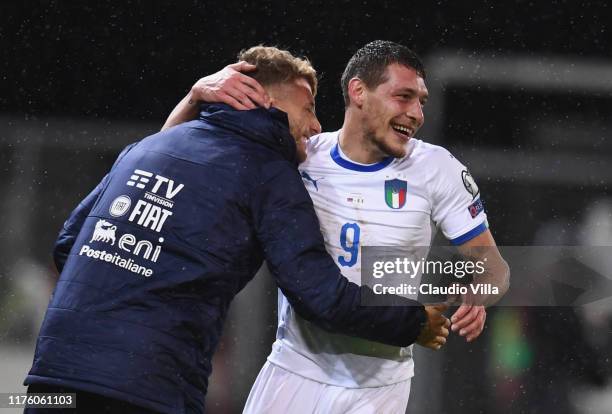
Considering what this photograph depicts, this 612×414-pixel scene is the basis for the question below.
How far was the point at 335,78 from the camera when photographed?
4887 millimetres

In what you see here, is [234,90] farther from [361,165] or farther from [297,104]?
[361,165]

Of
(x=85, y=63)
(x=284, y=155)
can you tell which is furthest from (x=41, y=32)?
(x=284, y=155)

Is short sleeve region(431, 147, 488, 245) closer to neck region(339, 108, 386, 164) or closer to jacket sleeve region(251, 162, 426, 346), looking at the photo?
neck region(339, 108, 386, 164)

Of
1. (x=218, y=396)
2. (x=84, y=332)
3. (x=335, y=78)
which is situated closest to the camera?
(x=84, y=332)

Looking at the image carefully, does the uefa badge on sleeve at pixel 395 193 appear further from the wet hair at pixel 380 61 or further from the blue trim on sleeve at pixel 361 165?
the wet hair at pixel 380 61

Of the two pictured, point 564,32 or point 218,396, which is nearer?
point 218,396

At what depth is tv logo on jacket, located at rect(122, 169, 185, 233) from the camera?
189cm

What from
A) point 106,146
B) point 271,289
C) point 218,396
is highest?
point 106,146

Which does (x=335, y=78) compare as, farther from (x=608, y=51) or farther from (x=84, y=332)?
(x=84, y=332)

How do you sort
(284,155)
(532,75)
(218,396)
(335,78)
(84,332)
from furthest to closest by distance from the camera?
(532,75), (335,78), (218,396), (284,155), (84,332)

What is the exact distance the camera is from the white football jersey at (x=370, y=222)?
7.90 ft

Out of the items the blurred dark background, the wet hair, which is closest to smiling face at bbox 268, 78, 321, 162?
the wet hair

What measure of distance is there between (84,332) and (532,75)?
414 cm

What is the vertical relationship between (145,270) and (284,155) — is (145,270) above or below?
below
